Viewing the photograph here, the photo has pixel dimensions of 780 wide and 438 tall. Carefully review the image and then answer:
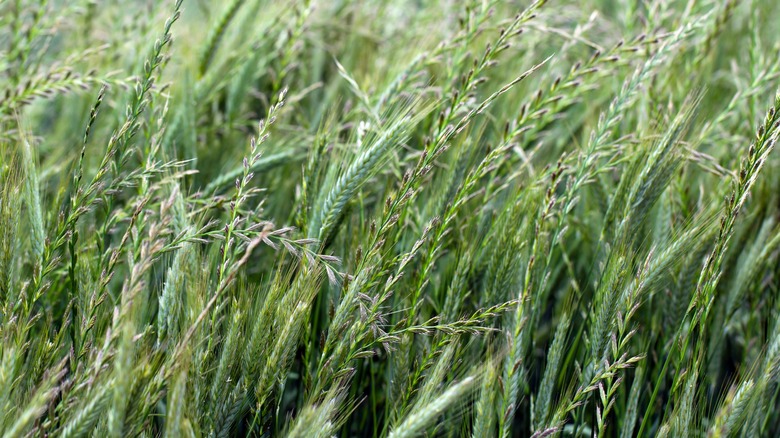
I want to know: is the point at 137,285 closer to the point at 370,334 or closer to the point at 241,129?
the point at 370,334

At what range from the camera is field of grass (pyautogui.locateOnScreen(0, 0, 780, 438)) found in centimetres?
103

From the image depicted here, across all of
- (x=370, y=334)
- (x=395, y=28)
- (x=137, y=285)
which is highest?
(x=395, y=28)

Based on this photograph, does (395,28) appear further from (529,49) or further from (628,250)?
(628,250)

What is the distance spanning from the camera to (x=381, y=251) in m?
1.18

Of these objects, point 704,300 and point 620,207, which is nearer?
point 704,300

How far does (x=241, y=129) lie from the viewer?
1867 mm

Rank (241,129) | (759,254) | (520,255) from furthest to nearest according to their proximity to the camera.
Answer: (241,129) → (759,254) → (520,255)

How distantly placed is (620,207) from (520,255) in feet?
0.73

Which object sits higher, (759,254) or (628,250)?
(628,250)

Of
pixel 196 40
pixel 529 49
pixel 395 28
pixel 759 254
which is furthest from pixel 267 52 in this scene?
pixel 759 254

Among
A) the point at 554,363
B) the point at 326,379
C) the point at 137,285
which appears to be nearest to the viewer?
the point at 137,285

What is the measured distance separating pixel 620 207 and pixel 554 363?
36 centimetres

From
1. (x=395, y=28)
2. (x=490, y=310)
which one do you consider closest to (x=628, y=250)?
(x=490, y=310)

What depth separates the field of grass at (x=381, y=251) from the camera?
40.7 inches
